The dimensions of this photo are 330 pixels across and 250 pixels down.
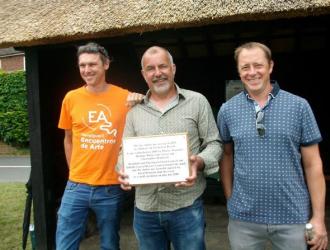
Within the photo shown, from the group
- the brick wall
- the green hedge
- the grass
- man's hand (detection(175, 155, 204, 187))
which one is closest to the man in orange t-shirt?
man's hand (detection(175, 155, 204, 187))

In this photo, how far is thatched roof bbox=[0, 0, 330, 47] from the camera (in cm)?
365

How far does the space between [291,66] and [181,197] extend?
528 cm

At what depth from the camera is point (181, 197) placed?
9.15ft

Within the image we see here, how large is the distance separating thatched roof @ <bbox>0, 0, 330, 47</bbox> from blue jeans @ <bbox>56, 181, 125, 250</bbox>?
161cm

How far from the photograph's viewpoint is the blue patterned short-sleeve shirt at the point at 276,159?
98.0 inches

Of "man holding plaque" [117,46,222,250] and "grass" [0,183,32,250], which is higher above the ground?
"man holding plaque" [117,46,222,250]

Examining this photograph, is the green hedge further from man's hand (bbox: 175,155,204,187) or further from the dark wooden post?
man's hand (bbox: 175,155,204,187)

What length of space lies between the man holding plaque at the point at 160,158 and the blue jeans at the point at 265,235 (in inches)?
11.2

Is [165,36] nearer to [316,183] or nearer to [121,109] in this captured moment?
[121,109]

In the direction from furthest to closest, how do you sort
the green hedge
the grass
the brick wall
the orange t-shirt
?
the brick wall
the green hedge
the grass
the orange t-shirt

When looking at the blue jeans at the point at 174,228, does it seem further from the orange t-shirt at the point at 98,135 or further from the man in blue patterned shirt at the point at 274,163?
the orange t-shirt at the point at 98,135

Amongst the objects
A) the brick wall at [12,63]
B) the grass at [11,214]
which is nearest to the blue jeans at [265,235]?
the grass at [11,214]

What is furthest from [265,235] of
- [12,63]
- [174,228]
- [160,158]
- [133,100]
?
[12,63]

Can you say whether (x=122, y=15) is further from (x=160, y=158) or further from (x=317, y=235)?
(x=317, y=235)
